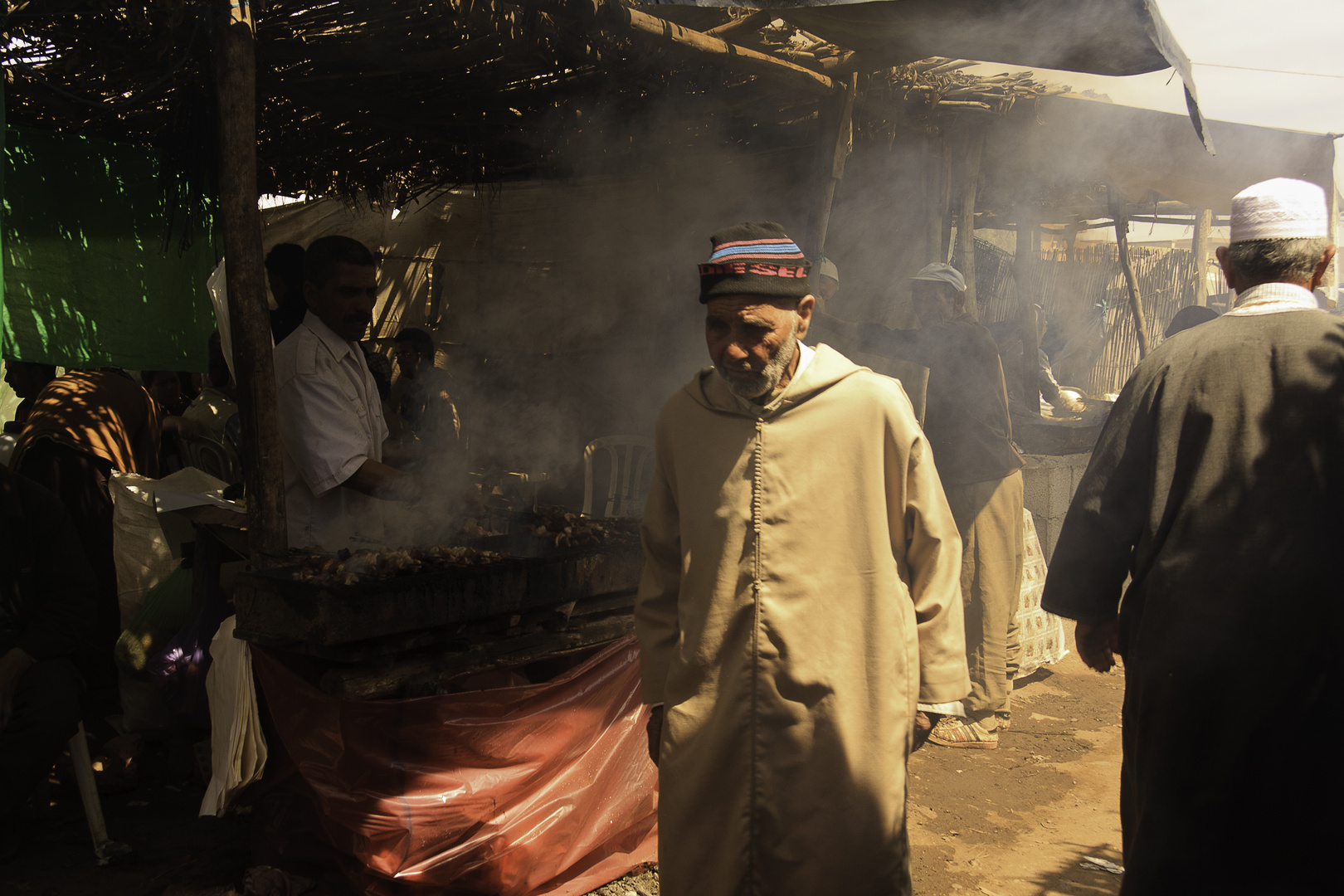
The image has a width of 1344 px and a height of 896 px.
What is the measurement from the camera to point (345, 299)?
3.56 meters

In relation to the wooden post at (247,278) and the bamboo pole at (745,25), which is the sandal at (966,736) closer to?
the wooden post at (247,278)

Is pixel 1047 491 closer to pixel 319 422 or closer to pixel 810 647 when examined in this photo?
pixel 810 647

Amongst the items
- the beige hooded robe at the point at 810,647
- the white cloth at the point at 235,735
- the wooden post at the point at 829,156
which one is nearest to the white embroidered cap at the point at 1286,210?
the beige hooded robe at the point at 810,647

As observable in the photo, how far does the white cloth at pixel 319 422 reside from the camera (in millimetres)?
3516

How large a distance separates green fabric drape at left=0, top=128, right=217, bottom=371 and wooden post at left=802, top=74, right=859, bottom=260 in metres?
4.23

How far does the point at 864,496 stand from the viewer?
7.16 feet

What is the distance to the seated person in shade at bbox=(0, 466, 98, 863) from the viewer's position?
3.36 m

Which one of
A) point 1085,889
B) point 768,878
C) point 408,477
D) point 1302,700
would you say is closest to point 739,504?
point 768,878

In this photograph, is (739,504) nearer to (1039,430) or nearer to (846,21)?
(846,21)

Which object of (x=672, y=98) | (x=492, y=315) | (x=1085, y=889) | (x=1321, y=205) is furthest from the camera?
(x=492, y=315)

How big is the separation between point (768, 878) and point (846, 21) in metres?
3.69

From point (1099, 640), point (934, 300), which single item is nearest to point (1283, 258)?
point (1099, 640)

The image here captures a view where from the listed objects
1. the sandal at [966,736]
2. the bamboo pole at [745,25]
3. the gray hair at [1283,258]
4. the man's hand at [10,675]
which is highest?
the bamboo pole at [745,25]

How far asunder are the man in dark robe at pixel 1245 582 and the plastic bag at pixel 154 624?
13.6 ft
